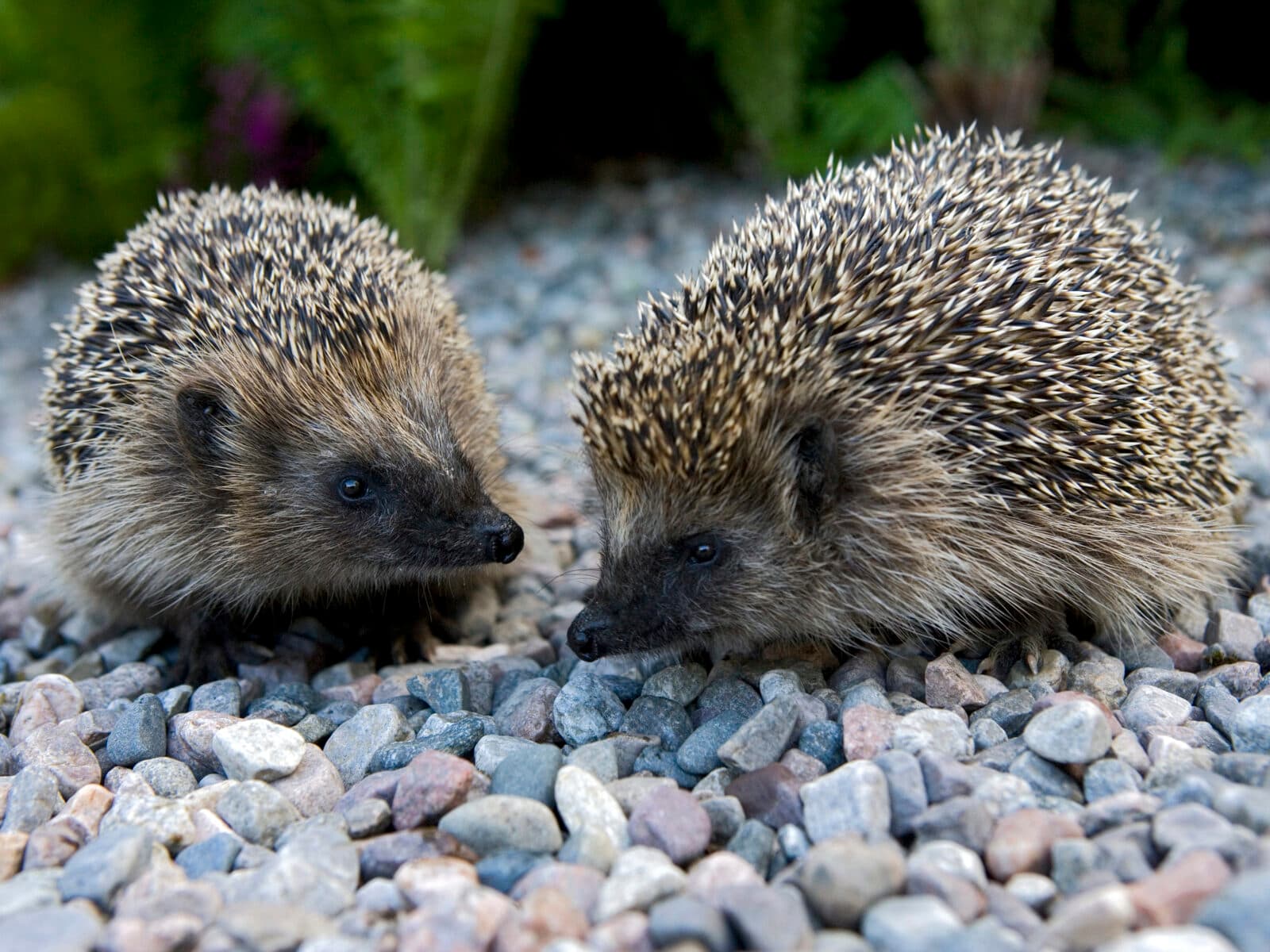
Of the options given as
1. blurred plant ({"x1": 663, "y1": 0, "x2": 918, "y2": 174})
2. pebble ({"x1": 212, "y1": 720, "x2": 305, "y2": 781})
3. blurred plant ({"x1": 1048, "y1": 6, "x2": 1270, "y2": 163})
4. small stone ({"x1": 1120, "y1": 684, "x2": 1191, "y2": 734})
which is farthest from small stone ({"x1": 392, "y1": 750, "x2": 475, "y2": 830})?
blurred plant ({"x1": 1048, "y1": 6, "x2": 1270, "y2": 163})

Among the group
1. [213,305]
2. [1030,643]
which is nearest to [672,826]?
[1030,643]

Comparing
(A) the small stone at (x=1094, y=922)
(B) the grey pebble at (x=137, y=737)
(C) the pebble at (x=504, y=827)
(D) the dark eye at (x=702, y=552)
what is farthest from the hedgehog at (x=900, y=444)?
(A) the small stone at (x=1094, y=922)

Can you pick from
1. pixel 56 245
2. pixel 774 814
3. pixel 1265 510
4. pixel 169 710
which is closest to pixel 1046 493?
pixel 774 814

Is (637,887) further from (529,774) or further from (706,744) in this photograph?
(706,744)

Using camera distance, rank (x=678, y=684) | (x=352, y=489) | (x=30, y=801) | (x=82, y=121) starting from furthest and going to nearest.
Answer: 1. (x=82, y=121)
2. (x=352, y=489)
3. (x=678, y=684)
4. (x=30, y=801)

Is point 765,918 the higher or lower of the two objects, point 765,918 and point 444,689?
the lower

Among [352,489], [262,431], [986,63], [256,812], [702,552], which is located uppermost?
[986,63]
